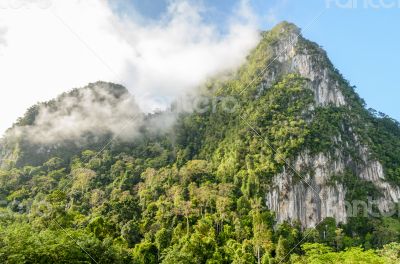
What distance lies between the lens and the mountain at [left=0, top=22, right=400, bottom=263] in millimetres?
51438

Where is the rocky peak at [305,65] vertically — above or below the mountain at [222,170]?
above

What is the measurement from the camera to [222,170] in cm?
7562

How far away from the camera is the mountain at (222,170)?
51.4m

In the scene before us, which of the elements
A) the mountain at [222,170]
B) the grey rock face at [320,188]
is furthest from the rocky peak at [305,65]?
the grey rock face at [320,188]

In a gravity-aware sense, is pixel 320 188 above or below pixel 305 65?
below

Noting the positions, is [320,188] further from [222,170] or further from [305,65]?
[305,65]

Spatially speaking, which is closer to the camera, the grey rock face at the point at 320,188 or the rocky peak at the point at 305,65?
the grey rock face at the point at 320,188

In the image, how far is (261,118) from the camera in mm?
83938

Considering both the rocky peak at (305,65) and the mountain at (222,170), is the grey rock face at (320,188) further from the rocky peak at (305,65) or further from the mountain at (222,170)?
the rocky peak at (305,65)

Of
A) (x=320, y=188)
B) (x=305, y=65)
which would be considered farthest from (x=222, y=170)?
(x=305, y=65)

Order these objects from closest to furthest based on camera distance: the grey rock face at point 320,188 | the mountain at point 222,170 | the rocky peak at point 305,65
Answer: the mountain at point 222,170 < the grey rock face at point 320,188 < the rocky peak at point 305,65

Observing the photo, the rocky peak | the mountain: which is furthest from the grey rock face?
the rocky peak

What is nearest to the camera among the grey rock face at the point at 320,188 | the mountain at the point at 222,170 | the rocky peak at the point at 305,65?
the mountain at the point at 222,170

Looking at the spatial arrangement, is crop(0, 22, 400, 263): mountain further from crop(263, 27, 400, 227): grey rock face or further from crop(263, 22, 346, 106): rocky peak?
crop(263, 22, 346, 106): rocky peak
